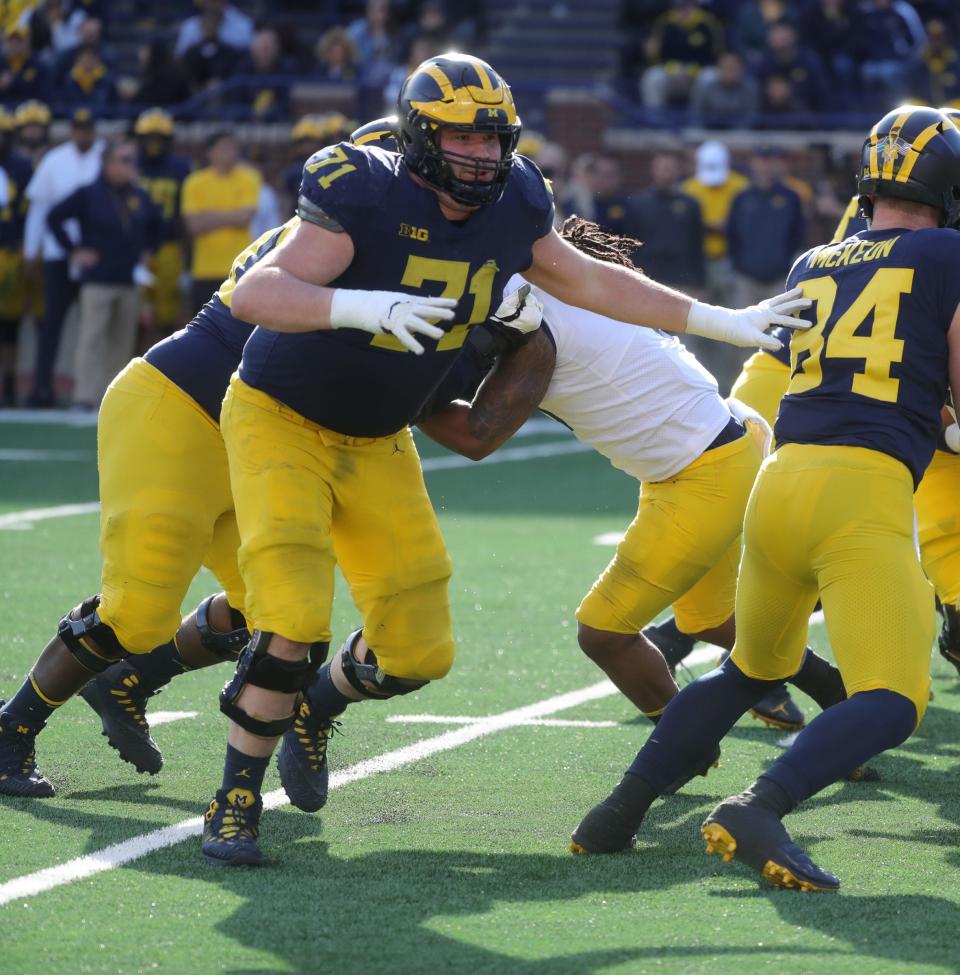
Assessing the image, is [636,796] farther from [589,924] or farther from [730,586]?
[730,586]

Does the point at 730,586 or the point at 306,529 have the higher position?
the point at 306,529

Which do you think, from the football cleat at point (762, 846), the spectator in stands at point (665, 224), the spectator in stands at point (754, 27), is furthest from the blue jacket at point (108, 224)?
the football cleat at point (762, 846)

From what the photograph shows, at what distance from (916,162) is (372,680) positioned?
1888mm

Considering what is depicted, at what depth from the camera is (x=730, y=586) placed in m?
5.80

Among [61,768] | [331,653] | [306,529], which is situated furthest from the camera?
[331,653]

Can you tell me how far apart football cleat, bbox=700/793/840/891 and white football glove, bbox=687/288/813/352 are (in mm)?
1167

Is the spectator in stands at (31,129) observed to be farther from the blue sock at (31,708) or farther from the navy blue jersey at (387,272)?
the navy blue jersey at (387,272)

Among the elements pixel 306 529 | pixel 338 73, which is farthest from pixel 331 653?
pixel 338 73

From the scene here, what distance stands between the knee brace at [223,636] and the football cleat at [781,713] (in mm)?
1677

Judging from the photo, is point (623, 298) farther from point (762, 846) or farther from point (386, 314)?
point (762, 846)

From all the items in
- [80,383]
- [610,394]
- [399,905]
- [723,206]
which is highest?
[610,394]

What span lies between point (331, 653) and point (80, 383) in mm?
9594

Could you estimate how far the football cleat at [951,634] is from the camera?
18.6 ft

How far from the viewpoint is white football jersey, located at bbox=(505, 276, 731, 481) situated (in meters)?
5.24
